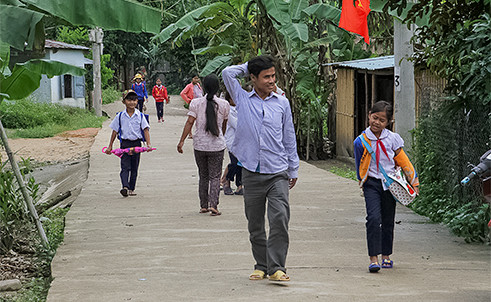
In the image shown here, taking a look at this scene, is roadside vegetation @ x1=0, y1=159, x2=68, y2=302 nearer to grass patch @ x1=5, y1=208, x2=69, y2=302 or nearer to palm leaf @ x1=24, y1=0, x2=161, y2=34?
grass patch @ x1=5, y1=208, x2=69, y2=302

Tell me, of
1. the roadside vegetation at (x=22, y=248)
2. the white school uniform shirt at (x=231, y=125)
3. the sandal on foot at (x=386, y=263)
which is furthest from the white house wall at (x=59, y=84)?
the sandal on foot at (x=386, y=263)

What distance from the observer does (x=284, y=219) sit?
6496mm

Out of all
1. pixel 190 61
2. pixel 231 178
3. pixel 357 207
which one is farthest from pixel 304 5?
pixel 190 61

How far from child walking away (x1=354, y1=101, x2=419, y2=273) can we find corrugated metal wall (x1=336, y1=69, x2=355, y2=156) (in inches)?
487

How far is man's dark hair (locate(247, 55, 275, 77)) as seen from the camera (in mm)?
6566

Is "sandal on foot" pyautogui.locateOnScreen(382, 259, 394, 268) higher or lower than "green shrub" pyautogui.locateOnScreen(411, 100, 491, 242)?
lower

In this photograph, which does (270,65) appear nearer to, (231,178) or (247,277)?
(247,277)

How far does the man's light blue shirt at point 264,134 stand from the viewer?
6598 mm

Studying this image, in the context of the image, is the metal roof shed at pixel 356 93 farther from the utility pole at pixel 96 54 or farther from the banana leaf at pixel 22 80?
the utility pole at pixel 96 54

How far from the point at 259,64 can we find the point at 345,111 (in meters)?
13.8

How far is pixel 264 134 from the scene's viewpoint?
6.61 metres

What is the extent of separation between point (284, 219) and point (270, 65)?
1.24 m

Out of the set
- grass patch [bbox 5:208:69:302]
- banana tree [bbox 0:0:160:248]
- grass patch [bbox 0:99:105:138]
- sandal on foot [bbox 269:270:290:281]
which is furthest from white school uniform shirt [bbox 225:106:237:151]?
grass patch [bbox 0:99:105:138]

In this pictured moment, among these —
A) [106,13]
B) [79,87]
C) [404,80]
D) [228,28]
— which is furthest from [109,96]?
[106,13]
